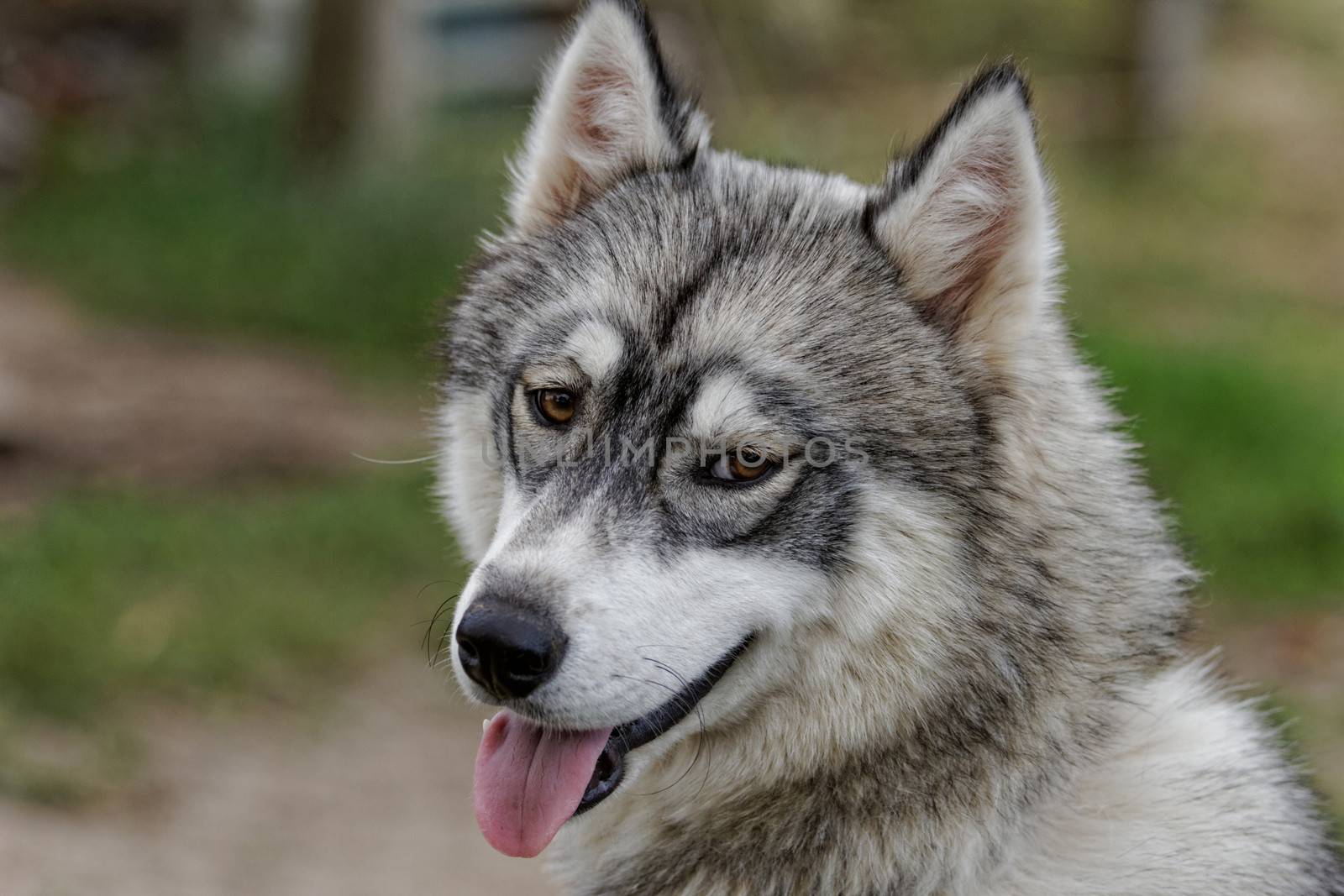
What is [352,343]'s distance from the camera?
10234mm

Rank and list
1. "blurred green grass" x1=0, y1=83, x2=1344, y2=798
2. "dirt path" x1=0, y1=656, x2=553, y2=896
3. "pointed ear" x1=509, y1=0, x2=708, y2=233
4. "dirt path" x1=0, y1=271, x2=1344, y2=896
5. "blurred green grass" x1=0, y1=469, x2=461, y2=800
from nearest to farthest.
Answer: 1. "pointed ear" x1=509, y1=0, x2=708, y2=233
2. "dirt path" x1=0, y1=656, x2=553, y2=896
3. "dirt path" x1=0, y1=271, x2=1344, y2=896
4. "blurred green grass" x1=0, y1=469, x2=461, y2=800
5. "blurred green grass" x1=0, y1=83, x2=1344, y2=798

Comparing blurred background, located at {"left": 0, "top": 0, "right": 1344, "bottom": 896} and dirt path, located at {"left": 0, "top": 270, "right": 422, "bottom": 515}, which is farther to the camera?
dirt path, located at {"left": 0, "top": 270, "right": 422, "bottom": 515}

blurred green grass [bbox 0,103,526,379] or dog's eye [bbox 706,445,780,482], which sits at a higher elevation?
dog's eye [bbox 706,445,780,482]

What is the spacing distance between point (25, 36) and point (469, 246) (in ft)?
18.2

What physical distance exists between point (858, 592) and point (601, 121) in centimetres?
152

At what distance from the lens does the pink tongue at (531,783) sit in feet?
10.2

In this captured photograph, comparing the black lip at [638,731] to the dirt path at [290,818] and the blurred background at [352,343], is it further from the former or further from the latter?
the dirt path at [290,818]

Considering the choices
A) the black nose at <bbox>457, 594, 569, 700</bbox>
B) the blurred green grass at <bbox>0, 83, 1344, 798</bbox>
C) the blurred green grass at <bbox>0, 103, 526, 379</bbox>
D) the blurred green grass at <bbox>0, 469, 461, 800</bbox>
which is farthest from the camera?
the blurred green grass at <bbox>0, 103, 526, 379</bbox>

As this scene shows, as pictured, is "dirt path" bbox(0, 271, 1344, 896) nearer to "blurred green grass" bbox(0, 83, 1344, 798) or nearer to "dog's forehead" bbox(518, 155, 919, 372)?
"blurred green grass" bbox(0, 83, 1344, 798)

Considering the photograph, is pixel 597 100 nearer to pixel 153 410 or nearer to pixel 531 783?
pixel 531 783

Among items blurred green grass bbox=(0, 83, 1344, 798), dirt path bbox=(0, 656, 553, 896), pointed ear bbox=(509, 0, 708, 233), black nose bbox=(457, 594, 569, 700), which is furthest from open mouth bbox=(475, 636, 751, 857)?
dirt path bbox=(0, 656, 553, 896)

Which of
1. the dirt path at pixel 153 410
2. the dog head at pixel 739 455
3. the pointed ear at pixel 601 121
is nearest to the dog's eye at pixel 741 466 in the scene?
the dog head at pixel 739 455

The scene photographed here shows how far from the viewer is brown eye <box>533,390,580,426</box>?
3.28 m

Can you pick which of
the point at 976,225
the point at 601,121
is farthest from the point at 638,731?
the point at 601,121
